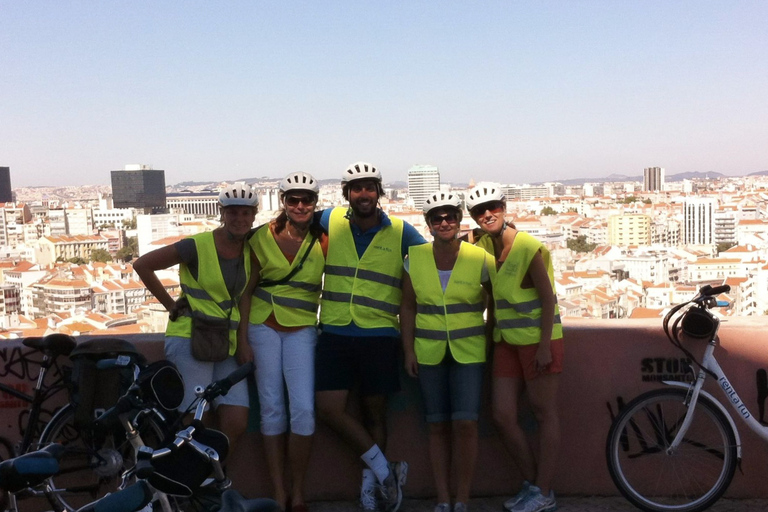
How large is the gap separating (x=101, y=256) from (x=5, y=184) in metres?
57.6

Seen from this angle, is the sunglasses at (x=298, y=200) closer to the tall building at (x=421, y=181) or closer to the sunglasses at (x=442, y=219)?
the sunglasses at (x=442, y=219)

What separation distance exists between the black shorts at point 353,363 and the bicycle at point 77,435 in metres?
0.70

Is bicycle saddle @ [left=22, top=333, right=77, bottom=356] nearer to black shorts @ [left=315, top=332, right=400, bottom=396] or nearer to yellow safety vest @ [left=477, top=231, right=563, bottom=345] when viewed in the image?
black shorts @ [left=315, top=332, right=400, bottom=396]

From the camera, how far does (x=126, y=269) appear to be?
87688mm

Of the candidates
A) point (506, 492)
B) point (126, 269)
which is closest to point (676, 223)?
point (126, 269)

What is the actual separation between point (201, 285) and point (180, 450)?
134 cm

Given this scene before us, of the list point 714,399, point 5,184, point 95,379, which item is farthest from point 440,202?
point 5,184

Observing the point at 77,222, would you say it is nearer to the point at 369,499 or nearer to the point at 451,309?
the point at 369,499

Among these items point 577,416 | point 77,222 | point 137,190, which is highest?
point 137,190

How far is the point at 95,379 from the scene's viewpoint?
2988 millimetres

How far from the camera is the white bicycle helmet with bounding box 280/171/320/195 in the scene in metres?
3.25

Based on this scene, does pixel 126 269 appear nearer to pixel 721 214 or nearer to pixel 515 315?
pixel 721 214

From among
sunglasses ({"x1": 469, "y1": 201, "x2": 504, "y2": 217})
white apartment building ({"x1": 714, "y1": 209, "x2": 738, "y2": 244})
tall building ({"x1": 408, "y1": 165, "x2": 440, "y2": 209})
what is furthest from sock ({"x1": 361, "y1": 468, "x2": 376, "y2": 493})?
white apartment building ({"x1": 714, "y1": 209, "x2": 738, "y2": 244})

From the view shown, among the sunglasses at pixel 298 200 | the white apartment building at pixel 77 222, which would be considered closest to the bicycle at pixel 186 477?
the sunglasses at pixel 298 200
